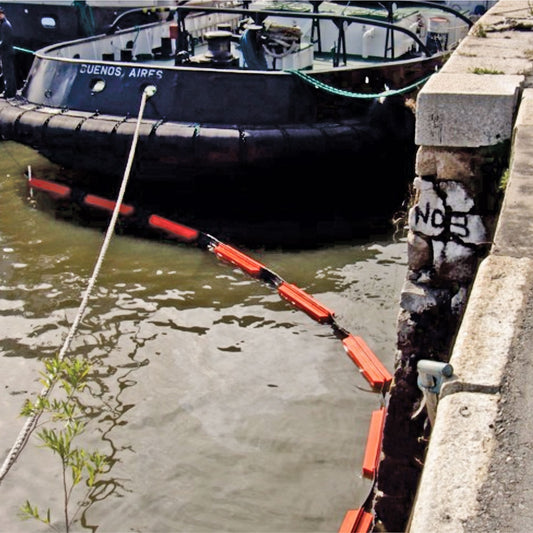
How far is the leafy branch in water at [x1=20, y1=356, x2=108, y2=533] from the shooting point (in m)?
3.63

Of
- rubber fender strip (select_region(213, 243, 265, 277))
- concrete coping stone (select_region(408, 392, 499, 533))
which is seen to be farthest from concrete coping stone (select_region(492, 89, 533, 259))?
rubber fender strip (select_region(213, 243, 265, 277))

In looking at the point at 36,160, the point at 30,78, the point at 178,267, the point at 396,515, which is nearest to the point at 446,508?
the point at 396,515

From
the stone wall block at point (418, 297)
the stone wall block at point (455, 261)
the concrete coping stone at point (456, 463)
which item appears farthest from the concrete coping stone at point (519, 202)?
the stone wall block at point (418, 297)

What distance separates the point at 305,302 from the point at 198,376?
4.56 feet

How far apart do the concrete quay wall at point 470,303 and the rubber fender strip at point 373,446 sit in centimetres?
44

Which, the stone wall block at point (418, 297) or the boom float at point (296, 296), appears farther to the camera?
the boom float at point (296, 296)

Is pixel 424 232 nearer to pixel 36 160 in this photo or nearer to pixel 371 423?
pixel 371 423

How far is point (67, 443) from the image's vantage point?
367 centimetres

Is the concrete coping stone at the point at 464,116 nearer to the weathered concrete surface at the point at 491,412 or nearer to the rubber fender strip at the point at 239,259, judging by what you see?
the weathered concrete surface at the point at 491,412

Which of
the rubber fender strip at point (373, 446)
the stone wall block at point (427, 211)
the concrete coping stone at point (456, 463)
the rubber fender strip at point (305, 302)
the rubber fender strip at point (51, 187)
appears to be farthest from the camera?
the rubber fender strip at point (51, 187)

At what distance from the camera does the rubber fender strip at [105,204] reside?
9148 millimetres

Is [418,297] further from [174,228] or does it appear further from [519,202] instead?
[174,228]

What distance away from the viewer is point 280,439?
17.4 ft

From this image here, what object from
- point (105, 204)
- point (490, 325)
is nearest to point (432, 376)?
point (490, 325)
